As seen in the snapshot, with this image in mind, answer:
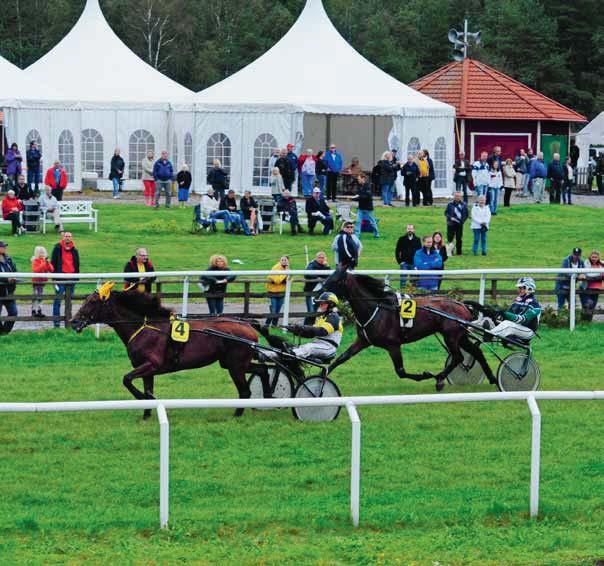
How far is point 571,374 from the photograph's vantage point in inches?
701

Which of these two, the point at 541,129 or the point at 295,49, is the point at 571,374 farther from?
the point at 541,129

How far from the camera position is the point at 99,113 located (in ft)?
131

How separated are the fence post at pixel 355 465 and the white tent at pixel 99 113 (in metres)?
29.4

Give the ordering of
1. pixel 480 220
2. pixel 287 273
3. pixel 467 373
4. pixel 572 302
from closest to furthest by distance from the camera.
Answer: pixel 467 373 → pixel 287 273 → pixel 572 302 → pixel 480 220

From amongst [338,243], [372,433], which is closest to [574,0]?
[338,243]

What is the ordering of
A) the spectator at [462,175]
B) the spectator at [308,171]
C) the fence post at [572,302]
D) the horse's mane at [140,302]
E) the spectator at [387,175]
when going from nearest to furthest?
the horse's mane at [140,302], the fence post at [572,302], the spectator at [387,175], the spectator at [308,171], the spectator at [462,175]

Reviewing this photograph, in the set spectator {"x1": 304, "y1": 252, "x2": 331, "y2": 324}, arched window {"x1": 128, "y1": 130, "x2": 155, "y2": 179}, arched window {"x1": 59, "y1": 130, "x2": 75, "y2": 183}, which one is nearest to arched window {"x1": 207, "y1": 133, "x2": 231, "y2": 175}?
arched window {"x1": 128, "y1": 130, "x2": 155, "y2": 179}

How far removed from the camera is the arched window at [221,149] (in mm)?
39156

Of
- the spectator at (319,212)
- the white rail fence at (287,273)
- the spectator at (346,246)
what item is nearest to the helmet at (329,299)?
the white rail fence at (287,273)

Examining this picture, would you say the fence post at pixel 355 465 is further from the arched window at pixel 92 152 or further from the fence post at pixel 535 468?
the arched window at pixel 92 152

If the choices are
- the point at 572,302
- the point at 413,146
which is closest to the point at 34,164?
the point at 413,146

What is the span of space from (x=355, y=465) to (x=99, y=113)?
3008 cm

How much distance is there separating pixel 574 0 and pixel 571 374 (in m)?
52.6

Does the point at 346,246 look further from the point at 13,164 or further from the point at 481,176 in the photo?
the point at 13,164
